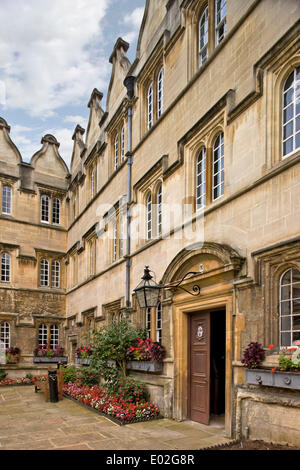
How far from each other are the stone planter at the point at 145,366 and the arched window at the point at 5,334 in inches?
457

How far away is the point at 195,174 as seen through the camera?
1079cm

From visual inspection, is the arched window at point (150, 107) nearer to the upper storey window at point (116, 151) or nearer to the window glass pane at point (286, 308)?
the upper storey window at point (116, 151)

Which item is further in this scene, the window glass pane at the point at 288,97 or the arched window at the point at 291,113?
the window glass pane at the point at 288,97

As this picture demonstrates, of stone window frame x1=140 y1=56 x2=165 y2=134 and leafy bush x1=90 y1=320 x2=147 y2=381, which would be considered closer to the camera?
leafy bush x1=90 y1=320 x2=147 y2=381

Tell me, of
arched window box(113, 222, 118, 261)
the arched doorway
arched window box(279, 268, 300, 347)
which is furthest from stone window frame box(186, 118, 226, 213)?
arched window box(113, 222, 118, 261)

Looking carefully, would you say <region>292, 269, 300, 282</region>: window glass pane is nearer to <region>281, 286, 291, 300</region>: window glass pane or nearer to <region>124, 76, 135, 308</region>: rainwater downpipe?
<region>281, 286, 291, 300</region>: window glass pane

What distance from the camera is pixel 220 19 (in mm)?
10273

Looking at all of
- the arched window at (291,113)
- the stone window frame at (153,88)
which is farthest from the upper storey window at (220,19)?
the arched window at (291,113)

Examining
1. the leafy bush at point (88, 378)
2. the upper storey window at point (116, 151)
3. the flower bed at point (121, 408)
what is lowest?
the leafy bush at point (88, 378)

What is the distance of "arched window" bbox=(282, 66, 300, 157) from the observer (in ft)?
24.3

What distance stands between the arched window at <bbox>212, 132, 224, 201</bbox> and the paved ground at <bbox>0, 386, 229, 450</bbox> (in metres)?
4.95

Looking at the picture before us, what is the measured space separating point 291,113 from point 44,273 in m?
18.8

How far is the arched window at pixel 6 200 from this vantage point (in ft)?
75.9

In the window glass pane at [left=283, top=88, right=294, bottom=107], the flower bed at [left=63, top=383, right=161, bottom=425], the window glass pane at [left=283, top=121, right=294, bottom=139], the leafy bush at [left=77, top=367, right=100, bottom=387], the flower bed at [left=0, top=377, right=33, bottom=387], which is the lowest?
the flower bed at [left=0, top=377, right=33, bottom=387]
